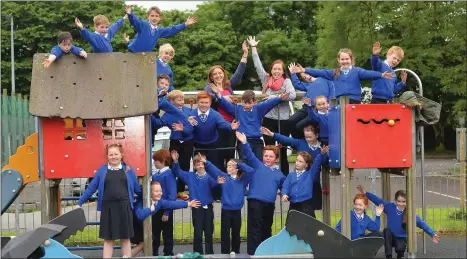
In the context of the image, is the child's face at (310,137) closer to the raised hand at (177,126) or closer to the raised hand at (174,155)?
the raised hand at (177,126)

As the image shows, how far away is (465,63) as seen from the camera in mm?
30469

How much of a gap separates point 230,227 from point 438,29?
23.2m

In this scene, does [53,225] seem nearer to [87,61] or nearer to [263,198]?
[87,61]

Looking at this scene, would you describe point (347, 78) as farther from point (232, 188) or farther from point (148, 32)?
point (148, 32)

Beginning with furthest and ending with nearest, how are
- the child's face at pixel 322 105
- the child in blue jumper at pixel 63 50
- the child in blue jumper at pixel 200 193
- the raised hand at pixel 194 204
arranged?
the child's face at pixel 322 105, the child in blue jumper at pixel 200 193, the raised hand at pixel 194 204, the child in blue jumper at pixel 63 50

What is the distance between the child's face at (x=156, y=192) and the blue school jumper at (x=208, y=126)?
113 centimetres

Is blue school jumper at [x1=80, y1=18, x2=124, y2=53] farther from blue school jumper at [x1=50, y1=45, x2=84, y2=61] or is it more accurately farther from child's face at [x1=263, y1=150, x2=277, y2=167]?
child's face at [x1=263, y1=150, x2=277, y2=167]

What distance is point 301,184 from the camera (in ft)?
31.5

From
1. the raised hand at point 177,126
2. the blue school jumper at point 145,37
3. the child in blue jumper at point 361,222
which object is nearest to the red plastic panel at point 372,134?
the child in blue jumper at point 361,222

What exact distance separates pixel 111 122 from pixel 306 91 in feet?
10.2

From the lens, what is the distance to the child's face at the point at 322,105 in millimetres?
9961

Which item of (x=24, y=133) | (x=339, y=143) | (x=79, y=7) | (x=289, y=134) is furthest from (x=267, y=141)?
(x=79, y=7)

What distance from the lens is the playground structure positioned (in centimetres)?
865

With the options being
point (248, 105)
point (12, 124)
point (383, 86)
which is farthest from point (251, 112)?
point (12, 124)
